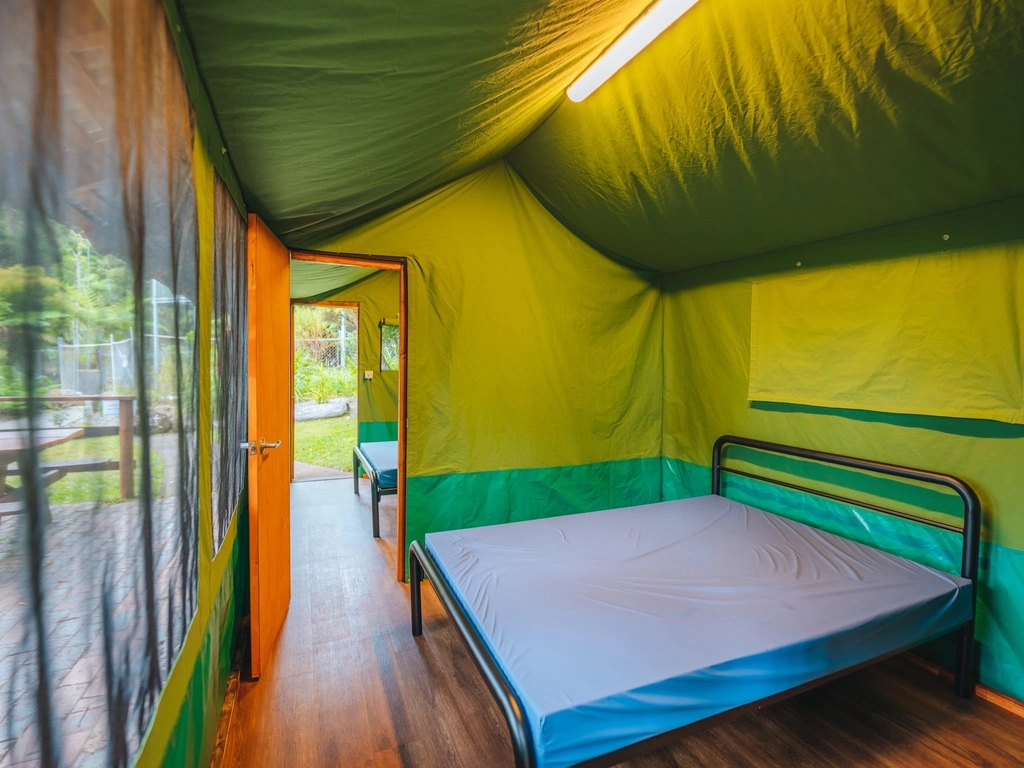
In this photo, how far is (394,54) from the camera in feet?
4.16

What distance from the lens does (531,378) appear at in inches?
131

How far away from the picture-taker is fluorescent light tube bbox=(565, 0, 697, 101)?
4.94 ft

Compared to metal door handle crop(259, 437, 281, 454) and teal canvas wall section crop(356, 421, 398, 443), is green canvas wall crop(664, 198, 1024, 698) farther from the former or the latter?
teal canvas wall section crop(356, 421, 398, 443)

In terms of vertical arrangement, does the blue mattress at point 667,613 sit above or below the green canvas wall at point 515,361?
below


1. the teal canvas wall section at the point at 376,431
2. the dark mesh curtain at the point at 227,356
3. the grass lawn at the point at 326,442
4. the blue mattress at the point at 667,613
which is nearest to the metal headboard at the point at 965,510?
the blue mattress at the point at 667,613

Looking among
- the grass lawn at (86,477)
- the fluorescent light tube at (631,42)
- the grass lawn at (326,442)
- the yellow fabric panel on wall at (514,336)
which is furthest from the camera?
the grass lawn at (326,442)

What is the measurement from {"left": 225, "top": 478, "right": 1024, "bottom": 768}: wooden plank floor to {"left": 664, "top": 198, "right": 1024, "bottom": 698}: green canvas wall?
1.33 feet

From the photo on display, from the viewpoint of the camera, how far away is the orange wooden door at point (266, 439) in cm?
203

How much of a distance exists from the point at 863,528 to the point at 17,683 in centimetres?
312

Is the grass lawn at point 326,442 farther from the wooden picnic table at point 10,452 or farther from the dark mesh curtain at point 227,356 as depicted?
the wooden picnic table at point 10,452

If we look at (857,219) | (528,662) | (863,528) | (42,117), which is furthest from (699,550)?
(42,117)

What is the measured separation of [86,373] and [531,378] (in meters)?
2.75

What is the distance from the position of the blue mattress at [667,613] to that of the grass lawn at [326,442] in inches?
192

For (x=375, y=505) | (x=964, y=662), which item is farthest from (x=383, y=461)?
(x=964, y=662)
